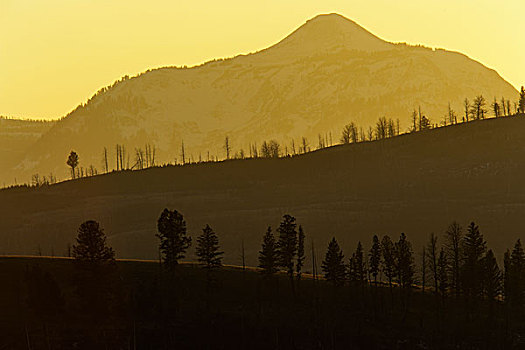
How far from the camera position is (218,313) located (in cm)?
14075

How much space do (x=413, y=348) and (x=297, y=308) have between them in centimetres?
2129

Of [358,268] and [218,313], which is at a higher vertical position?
[358,268]

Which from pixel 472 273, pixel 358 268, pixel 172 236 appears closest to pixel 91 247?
pixel 172 236

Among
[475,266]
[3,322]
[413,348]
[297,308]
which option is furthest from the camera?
[475,266]

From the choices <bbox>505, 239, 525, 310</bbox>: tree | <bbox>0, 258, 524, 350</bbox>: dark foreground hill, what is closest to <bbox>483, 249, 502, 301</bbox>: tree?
<bbox>505, 239, 525, 310</bbox>: tree

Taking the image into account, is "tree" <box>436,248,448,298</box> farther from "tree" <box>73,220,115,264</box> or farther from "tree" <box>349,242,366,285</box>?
"tree" <box>73,220,115,264</box>

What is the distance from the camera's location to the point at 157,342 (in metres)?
128

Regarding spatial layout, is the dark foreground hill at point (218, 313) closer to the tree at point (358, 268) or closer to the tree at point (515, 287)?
the tree at point (358, 268)

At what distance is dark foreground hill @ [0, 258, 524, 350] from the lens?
5032 inches

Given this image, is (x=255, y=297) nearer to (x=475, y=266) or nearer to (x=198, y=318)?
(x=198, y=318)

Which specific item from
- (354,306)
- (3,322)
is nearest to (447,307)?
(354,306)

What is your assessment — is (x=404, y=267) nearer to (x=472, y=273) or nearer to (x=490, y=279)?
(x=472, y=273)

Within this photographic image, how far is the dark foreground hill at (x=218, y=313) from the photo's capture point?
5032 inches

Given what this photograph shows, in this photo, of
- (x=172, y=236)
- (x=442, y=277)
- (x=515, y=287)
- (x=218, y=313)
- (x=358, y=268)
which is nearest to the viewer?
(x=218, y=313)
